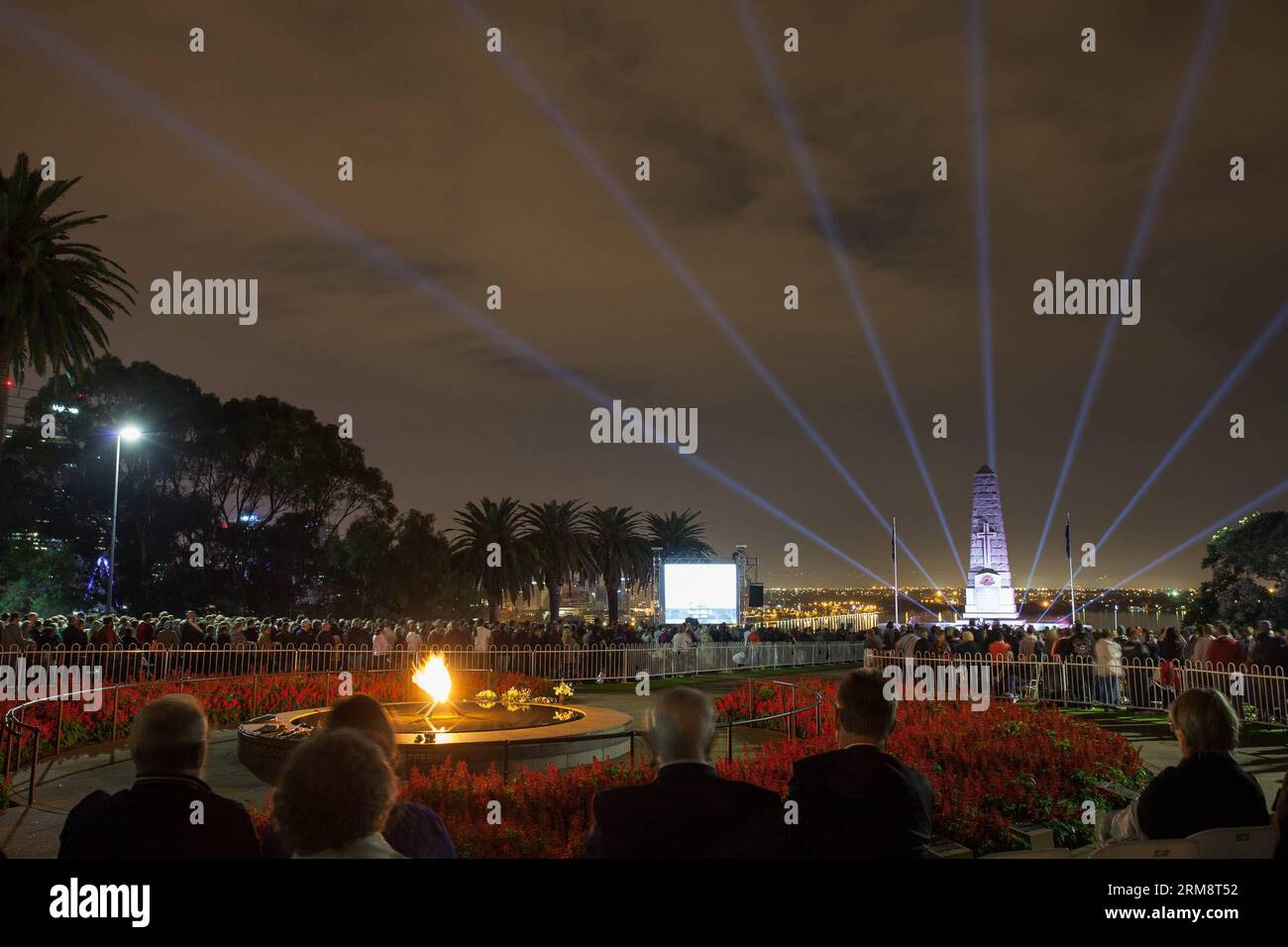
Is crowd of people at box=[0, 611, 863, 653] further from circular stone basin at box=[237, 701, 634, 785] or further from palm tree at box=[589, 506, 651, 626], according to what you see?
palm tree at box=[589, 506, 651, 626]

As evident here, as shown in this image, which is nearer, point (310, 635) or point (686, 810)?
Answer: point (686, 810)

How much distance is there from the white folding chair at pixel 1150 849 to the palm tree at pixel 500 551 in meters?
52.5

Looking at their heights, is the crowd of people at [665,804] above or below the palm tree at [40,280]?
below

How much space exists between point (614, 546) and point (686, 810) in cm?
5824

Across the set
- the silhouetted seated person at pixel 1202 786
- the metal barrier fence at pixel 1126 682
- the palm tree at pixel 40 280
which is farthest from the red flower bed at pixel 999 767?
the palm tree at pixel 40 280

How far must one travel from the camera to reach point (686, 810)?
13.4 feet

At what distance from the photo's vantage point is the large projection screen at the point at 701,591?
4406cm

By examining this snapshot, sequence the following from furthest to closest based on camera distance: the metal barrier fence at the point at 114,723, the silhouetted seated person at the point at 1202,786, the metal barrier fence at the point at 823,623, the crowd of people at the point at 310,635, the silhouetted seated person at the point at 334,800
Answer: the metal barrier fence at the point at 823,623, the crowd of people at the point at 310,635, the metal barrier fence at the point at 114,723, the silhouetted seated person at the point at 1202,786, the silhouetted seated person at the point at 334,800

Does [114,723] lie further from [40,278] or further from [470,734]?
[40,278]

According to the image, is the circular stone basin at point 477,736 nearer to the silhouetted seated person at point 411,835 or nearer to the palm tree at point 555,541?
the silhouetted seated person at point 411,835

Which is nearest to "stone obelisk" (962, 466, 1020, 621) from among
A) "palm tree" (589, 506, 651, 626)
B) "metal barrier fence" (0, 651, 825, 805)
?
"palm tree" (589, 506, 651, 626)

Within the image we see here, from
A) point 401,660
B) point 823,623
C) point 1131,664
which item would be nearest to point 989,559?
point 823,623
